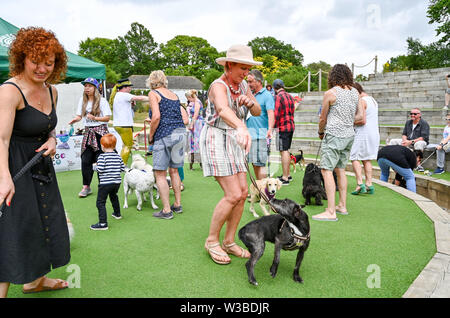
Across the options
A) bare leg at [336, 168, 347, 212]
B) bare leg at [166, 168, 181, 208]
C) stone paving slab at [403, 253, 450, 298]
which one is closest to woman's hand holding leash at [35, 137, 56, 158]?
bare leg at [166, 168, 181, 208]

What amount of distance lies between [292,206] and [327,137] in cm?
223

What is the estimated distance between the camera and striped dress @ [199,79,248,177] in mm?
2984

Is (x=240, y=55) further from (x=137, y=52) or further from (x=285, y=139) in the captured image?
(x=137, y=52)

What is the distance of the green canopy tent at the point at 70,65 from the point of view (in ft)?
23.0

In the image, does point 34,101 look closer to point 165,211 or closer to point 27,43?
point 27,43

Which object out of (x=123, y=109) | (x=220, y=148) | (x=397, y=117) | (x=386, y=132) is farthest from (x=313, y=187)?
(x=397, y=117)

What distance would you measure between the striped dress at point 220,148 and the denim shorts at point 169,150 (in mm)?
1656

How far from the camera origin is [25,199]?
216 cm

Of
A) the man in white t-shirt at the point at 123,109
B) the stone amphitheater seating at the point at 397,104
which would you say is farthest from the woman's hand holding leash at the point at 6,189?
the stone amphitheater seating at the point at 397,104

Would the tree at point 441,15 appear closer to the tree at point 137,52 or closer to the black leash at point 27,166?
the black leash at point 27,166

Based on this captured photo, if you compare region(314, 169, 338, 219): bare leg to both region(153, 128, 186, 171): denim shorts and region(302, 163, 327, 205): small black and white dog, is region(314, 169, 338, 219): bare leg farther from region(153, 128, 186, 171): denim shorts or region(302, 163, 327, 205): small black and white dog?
region(153, 128, 186, 171): denim shorts

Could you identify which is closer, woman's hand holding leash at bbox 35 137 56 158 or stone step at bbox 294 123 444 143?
woman's hand holding leash at bbox 35 137 56 158

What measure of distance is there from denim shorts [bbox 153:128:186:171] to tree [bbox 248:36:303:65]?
70941mm
